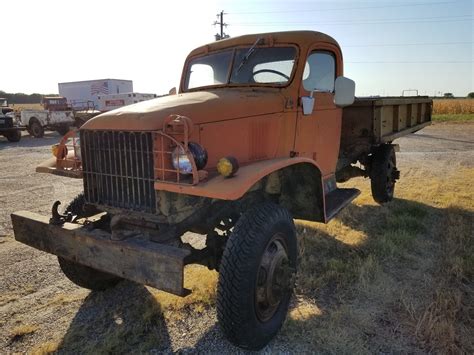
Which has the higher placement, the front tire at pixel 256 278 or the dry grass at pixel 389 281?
the front tire at pixel 256 278

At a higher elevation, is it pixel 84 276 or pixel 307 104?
pixel 307 104

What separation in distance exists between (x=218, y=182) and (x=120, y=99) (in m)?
22.3

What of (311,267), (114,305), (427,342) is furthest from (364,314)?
(114,305)

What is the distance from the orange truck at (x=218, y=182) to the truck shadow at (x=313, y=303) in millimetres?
241

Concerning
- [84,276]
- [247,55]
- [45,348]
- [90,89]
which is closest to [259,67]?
[247,55]

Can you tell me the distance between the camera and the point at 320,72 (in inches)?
168

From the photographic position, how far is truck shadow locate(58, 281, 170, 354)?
2.87 m

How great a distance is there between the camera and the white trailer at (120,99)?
23.1 meters

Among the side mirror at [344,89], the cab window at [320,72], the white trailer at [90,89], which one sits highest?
the white trailer at [90,89]

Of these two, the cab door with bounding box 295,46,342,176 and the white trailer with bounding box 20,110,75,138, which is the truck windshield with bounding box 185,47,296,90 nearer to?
the cab door with bounding box 295,46,342,176

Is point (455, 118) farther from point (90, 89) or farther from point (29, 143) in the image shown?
point (90, 89)

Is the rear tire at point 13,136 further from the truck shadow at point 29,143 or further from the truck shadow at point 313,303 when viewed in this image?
the truck shadow at point 313,303

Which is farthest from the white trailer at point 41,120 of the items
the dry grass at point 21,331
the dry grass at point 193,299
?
the dry grass at point 21,331

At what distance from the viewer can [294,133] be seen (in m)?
3.80
